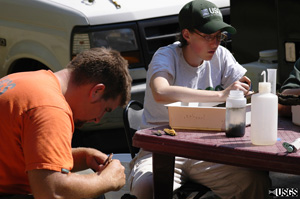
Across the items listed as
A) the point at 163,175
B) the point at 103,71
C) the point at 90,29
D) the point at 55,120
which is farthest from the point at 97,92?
the point at 90,29

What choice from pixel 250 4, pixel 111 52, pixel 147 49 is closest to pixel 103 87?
pixel 111 52

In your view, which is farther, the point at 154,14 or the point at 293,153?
the point at 154,14

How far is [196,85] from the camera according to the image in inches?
140

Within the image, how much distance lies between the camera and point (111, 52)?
2738 millimetres

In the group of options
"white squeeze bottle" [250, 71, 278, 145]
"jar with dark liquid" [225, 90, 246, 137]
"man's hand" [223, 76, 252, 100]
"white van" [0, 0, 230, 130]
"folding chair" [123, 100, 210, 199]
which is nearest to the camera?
"white squeeze bottle" [250, 71, 278, 145]

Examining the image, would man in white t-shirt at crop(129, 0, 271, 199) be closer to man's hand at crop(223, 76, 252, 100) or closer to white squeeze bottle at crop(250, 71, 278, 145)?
man's hand at crop(223, 76, 252, 100)

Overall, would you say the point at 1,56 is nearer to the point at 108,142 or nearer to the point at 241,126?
the point at 108,142

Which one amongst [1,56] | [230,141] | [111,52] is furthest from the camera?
[1,56]

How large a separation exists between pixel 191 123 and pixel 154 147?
0.22m

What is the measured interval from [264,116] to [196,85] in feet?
3.85

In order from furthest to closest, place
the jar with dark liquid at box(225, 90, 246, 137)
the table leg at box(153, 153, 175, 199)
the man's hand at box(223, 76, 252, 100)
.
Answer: the man's hand at box(223, 76, 252, 100), the table leg at box(153, 153, 175, 199), the jar with dark liquid at box(225, 90, 246, 137)

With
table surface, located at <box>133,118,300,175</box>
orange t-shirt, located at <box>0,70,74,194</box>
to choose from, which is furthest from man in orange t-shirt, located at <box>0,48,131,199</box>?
table surface, located at <box>133,118,300,175</box>

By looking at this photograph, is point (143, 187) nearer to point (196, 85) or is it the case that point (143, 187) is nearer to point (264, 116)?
point (196, 85)

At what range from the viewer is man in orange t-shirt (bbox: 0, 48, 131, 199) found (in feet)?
7.52
